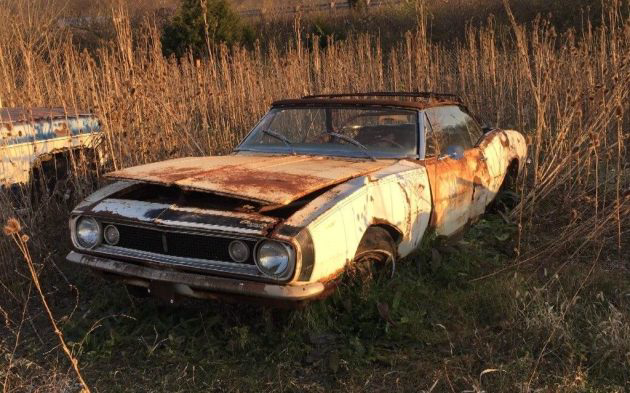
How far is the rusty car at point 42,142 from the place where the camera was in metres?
4.91

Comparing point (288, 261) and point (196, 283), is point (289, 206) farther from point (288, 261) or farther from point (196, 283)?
point (196, 283)

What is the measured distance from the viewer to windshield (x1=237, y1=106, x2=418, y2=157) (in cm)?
444

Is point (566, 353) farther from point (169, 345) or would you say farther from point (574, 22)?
point (574, 22)

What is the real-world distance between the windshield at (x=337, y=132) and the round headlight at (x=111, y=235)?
151 cm

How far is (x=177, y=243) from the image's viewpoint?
329 centimetres

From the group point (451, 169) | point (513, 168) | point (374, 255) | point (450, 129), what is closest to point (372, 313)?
point (374, 255)

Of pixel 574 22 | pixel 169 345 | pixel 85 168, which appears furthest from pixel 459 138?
pixel 574 22

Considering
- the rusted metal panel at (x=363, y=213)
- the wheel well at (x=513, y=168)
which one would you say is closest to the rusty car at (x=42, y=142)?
the rusted metal panel at (x=363, y=213)

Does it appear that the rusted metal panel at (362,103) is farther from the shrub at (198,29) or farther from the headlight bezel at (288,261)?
the shrub at (198,29)

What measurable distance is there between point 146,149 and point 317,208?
3.19m

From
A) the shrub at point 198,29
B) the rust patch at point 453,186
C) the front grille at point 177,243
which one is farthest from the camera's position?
the shrub at point 198,29

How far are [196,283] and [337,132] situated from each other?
2.10 m

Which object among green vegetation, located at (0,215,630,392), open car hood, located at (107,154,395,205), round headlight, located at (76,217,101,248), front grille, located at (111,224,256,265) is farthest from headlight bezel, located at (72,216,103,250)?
green vegetation, located at (0,215,630,392)

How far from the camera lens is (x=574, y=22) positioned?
65.9 ft
